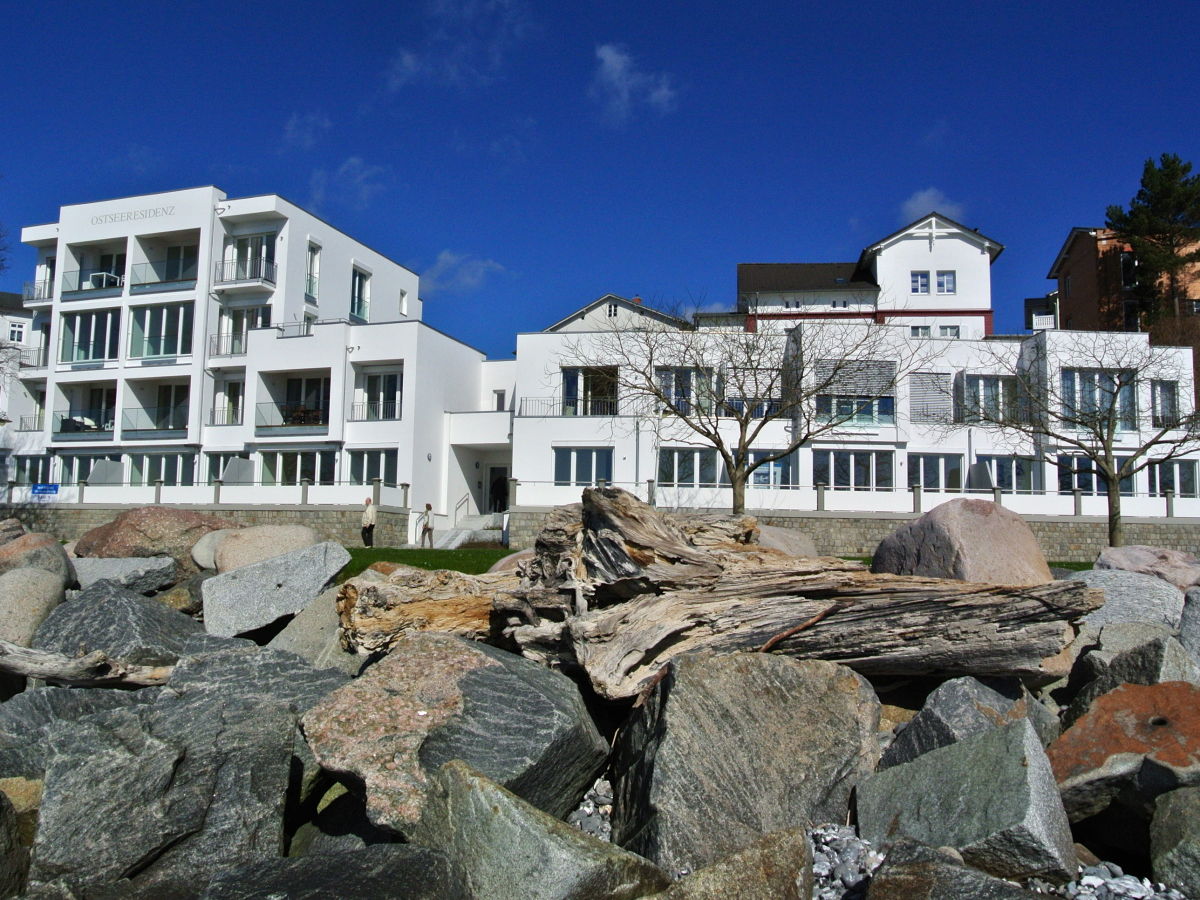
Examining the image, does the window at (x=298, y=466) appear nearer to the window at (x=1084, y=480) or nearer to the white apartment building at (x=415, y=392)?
the white apartment building at (x=415, y=392)

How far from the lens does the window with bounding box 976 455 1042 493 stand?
3938 centimetres

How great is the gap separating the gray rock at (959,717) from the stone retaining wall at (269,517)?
2599 cm

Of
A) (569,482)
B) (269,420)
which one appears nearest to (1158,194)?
(569,482)

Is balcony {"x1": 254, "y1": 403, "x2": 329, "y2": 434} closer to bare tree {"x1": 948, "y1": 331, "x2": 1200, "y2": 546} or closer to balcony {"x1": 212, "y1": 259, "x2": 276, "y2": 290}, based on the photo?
balcony {"x1": 212, "y1": 259, "x2": 276, "y2": 290}

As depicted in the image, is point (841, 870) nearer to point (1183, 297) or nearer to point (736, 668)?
point (736, 668)

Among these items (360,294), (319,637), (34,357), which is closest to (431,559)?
(319,637)

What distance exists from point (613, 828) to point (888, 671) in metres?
2.87

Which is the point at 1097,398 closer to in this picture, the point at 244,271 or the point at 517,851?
the point at 244,271

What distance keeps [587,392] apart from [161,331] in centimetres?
2147

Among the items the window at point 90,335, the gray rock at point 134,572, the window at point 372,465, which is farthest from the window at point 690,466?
the window at point 90,335

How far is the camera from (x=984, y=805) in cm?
Result: 606

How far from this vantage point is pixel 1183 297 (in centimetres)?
5697

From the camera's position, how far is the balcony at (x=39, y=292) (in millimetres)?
48594

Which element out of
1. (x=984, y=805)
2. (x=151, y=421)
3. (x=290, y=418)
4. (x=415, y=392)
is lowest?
(x=984, y=805)
